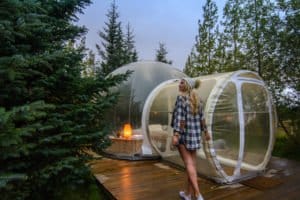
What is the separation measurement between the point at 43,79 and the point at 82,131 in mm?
734

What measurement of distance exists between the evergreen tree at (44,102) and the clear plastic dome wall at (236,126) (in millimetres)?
1543

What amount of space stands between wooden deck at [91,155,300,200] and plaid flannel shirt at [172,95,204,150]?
0.85 meters

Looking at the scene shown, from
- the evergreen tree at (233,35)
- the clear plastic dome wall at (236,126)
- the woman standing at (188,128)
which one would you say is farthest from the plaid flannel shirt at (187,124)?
the evergreen tree at (233,35)

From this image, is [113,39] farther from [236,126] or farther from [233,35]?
[236,126]

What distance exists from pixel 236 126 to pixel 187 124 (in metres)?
1.09

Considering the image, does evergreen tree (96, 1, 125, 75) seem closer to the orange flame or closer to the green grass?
the orange flame

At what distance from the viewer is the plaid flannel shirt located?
283 centimetres

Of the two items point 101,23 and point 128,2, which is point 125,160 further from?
point 101,23

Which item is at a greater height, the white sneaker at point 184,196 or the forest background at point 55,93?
the forest background at point 55,93

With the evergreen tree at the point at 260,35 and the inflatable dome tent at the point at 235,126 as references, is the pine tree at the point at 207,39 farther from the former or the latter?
the inflatable dome tent at the point at 235,126

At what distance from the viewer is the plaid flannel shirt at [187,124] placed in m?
2.83

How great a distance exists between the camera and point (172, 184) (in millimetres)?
3609

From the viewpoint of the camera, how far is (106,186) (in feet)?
11.5

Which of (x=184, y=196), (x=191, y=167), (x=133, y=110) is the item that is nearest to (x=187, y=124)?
(x=191, y=167)
